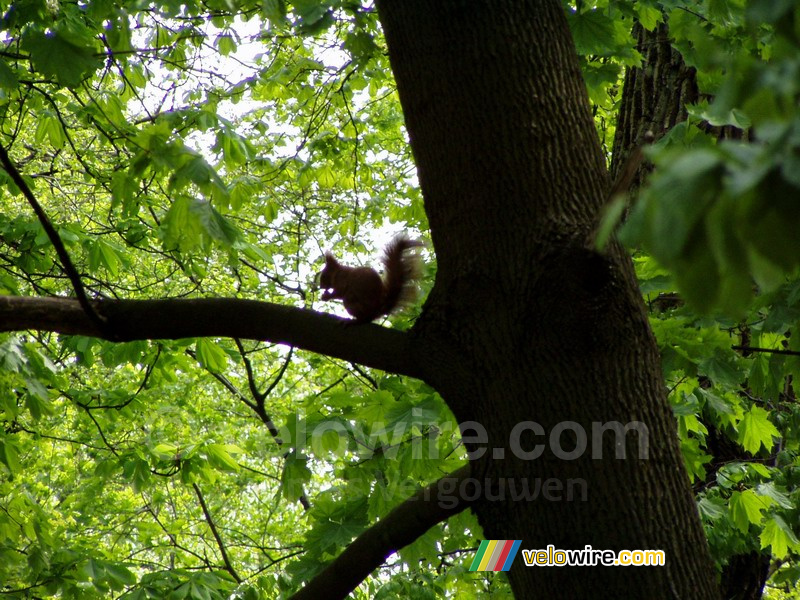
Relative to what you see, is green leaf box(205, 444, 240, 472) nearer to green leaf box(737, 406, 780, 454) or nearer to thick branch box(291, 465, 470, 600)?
thick branch box(291, 465, 470, 600)

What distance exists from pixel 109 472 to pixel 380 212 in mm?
2970

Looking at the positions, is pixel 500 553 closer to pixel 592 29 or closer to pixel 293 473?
pixel 293 473

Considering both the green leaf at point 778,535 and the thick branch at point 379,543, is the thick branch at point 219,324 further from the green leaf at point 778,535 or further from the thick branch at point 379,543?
the green leaf at point 778,535

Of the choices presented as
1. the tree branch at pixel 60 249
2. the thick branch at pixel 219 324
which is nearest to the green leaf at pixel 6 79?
the tree branch at pixel 60 249

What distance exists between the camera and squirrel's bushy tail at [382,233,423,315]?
3.15m

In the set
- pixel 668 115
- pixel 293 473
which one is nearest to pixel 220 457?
pixel 293 473

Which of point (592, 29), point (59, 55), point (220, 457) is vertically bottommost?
point (220, 457)

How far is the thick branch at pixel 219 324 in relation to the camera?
5.83 feet

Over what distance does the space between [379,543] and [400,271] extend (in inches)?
57.6

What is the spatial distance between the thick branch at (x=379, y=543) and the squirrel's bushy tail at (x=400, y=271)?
53.8 inches

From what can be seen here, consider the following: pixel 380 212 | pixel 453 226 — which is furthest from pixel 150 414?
pixel 453 226

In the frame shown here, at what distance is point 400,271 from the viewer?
3.17 meters

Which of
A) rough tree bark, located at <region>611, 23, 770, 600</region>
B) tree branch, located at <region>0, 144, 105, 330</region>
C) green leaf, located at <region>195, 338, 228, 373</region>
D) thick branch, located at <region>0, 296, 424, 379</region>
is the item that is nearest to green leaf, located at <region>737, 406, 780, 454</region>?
rough tree bark, located at <region>611, 23, 770, 600</region>

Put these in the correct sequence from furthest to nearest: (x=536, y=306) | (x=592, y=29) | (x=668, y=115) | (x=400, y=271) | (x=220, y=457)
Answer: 1. (x=668, y=115)
2. (x=220, y=457)
3. (x=400, y=271)
4. (x=592, y=29)
5. (x=536, y=306)
